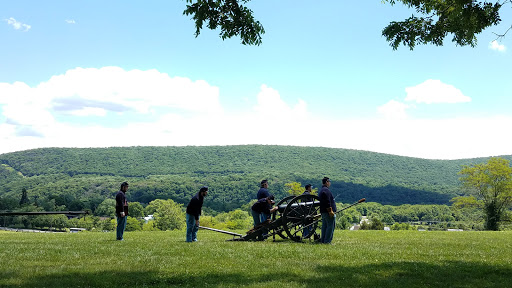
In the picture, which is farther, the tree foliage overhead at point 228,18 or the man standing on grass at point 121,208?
the man standing on grass at point 121,208

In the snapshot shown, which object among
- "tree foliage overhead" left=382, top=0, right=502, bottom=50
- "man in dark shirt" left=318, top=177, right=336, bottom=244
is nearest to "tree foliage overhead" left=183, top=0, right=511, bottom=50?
"tree foliage overhead" left=382, top=0, right=502, bottom=50

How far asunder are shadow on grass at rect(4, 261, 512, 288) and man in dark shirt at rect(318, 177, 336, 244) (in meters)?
4.44

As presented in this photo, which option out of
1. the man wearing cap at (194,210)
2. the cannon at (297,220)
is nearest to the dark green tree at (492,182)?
the cannon at (297,220)

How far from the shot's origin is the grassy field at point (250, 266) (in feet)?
27.7

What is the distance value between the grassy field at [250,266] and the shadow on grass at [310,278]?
0.06 feet

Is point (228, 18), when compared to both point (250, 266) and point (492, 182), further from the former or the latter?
point (492, 182)

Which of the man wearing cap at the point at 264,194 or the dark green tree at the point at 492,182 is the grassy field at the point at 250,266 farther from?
the dark green tree at the point at 492,182

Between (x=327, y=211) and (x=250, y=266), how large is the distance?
5069 mm

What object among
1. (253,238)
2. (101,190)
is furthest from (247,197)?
(253,238)

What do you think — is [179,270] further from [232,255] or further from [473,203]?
[473,203]

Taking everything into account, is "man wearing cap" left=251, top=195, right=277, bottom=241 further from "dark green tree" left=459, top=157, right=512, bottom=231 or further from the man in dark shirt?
"dark green tree" left=459, top=157, right=512, bottom=231

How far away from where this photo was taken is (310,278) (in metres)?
8.70

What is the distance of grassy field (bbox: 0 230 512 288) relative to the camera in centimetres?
843

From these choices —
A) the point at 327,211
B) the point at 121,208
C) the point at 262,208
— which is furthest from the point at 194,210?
the point at 327,211
